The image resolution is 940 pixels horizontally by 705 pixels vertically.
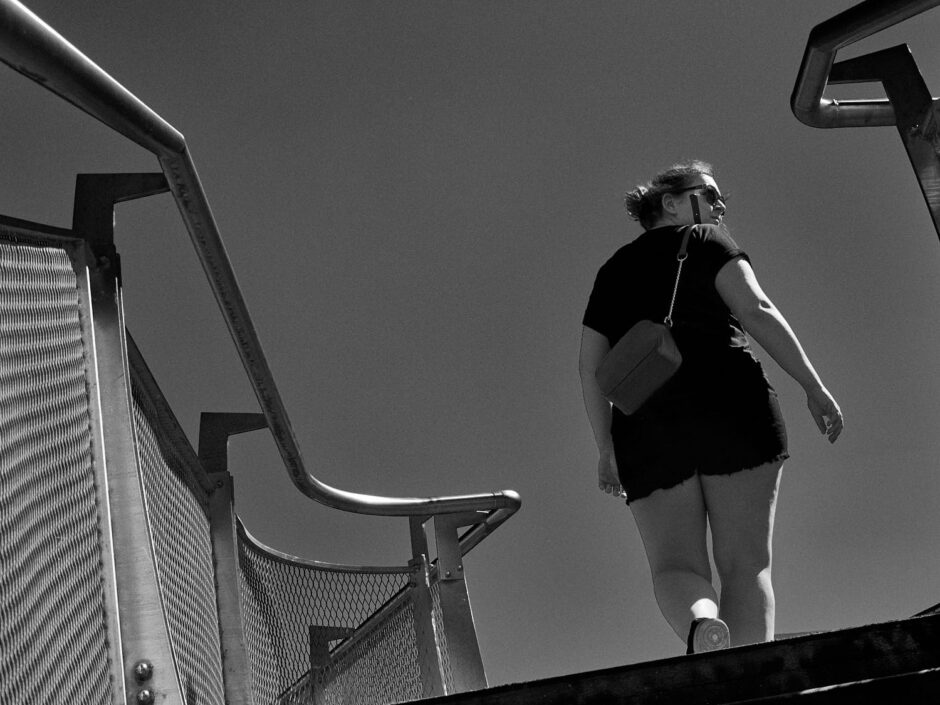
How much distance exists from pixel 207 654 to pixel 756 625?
135cm

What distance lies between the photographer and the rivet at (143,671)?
177cm

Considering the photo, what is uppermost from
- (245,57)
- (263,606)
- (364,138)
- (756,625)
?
(245,57)

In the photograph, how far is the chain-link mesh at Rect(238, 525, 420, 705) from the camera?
10.4 feet

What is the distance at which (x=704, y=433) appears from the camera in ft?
10.5

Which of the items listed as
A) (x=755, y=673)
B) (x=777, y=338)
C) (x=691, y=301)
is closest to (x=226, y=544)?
(x=691, y=301)

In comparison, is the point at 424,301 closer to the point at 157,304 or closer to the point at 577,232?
the point at 577,232

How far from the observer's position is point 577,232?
1127cm

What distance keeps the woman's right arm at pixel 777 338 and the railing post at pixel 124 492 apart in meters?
1.90

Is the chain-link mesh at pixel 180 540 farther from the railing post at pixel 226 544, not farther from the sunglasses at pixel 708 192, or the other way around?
the sunglasses at pixel 708 192

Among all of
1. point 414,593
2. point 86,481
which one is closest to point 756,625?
point 414,593

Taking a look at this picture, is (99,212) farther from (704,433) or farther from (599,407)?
(599,407)

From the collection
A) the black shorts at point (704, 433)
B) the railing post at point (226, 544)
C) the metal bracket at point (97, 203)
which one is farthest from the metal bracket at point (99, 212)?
the black shorts at point (704, 433)

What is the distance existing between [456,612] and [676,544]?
0.95 m

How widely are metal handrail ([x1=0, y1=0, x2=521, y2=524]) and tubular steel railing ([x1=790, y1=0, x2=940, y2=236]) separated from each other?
1222mm
